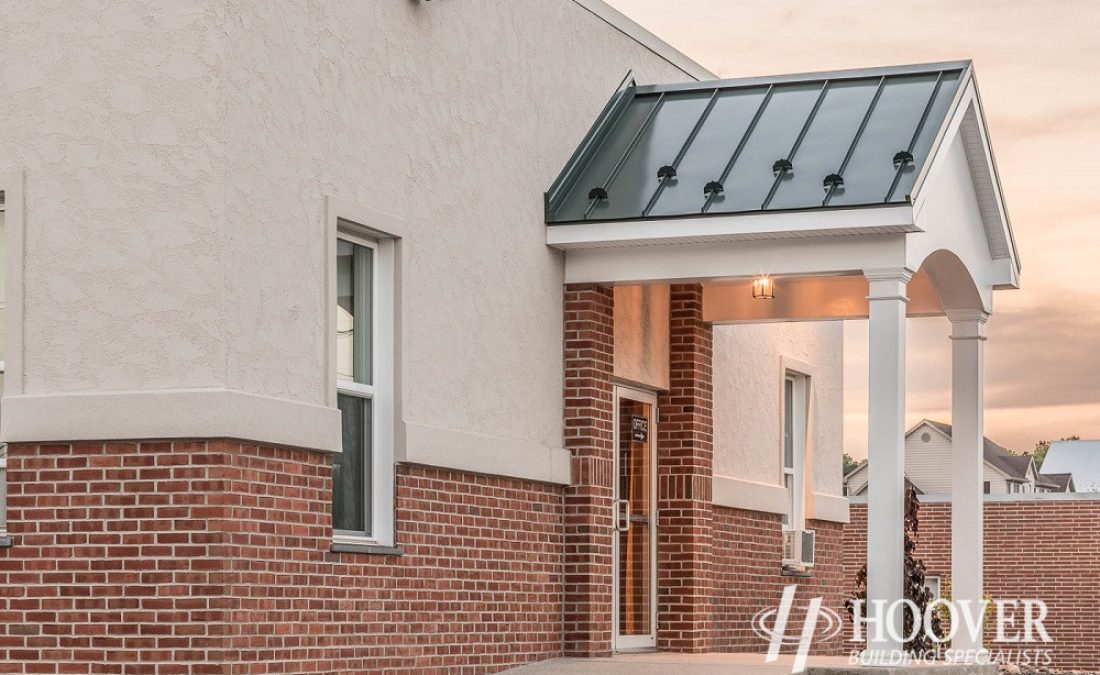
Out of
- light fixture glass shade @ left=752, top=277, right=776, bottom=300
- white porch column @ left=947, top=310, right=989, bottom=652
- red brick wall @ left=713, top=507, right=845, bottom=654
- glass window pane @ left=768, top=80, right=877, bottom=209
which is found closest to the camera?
glass window pane @ left=768, top=80, right=877, bottom=209

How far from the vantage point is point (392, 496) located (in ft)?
36.6

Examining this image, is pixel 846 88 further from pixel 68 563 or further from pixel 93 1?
pixel 68 563

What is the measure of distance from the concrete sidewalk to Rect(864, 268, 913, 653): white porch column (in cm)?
102

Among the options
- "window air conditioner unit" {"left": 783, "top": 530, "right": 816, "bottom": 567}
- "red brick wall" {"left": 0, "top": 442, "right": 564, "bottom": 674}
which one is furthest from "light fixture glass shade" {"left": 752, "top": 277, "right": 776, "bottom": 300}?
"red brick wall" {"left": 0, "top": 442, "right": 564, "bottom": 674}

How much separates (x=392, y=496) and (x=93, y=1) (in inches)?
146

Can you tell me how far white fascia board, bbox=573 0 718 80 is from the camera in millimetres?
15117

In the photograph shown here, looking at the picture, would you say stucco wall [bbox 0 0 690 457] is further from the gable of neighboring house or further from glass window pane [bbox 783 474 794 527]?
the gable of neighboring house

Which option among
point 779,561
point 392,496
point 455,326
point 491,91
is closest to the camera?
point 392,496

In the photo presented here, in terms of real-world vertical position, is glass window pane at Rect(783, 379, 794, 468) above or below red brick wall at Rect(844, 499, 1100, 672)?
above

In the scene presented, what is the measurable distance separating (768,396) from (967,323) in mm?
3310

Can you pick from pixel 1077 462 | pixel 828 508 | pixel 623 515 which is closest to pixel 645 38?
pixel 623 515

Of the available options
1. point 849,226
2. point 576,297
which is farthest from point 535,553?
point 849,226

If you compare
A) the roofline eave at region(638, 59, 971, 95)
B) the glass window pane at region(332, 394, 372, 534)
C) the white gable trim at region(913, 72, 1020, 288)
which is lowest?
the glass window pane at region(332, 394, 372, 534)

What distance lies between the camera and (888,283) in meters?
12.6
